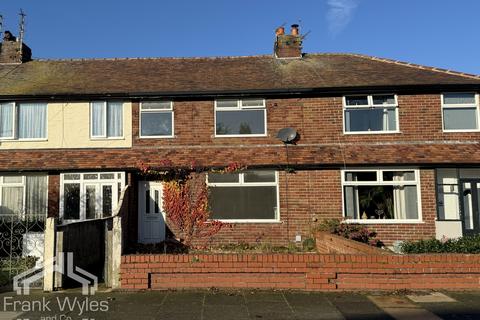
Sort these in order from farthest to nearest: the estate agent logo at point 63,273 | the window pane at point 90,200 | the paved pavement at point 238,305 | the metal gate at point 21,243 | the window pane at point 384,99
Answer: the window pane at point 384,99, the window pane at point 90,200, the metal gate at point 21,243, the estate agent logo at point 63,273, the paved pavement at point 238,305

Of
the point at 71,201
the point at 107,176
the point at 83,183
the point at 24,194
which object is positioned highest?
the point at 107,176

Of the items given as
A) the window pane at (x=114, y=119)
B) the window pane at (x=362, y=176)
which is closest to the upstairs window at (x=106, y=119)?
the window pane at (x=114, y=119)

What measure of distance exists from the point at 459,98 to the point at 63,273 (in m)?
12.5

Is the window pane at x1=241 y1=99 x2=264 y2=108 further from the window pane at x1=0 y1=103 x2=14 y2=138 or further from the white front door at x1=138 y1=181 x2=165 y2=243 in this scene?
the window pane at x1=0 y1=103 x2=14 y2=138

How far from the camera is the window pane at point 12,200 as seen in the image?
44.7ft

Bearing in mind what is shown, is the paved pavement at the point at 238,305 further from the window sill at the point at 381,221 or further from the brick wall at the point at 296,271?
the window sill at the point at 381,221

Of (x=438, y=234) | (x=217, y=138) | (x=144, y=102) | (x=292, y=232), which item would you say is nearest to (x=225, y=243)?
(x=292, y=232)

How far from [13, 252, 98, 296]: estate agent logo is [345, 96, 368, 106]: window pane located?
9324 millimetres

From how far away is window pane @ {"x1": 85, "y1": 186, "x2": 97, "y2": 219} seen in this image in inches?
530

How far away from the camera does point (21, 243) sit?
11.6 m

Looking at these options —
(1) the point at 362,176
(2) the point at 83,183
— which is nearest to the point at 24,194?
(2) the point at 83,183

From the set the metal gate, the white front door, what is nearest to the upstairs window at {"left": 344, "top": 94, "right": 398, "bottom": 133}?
the white front door

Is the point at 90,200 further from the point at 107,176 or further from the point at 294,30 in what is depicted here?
the point at 294,30

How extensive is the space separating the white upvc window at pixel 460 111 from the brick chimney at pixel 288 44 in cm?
585
